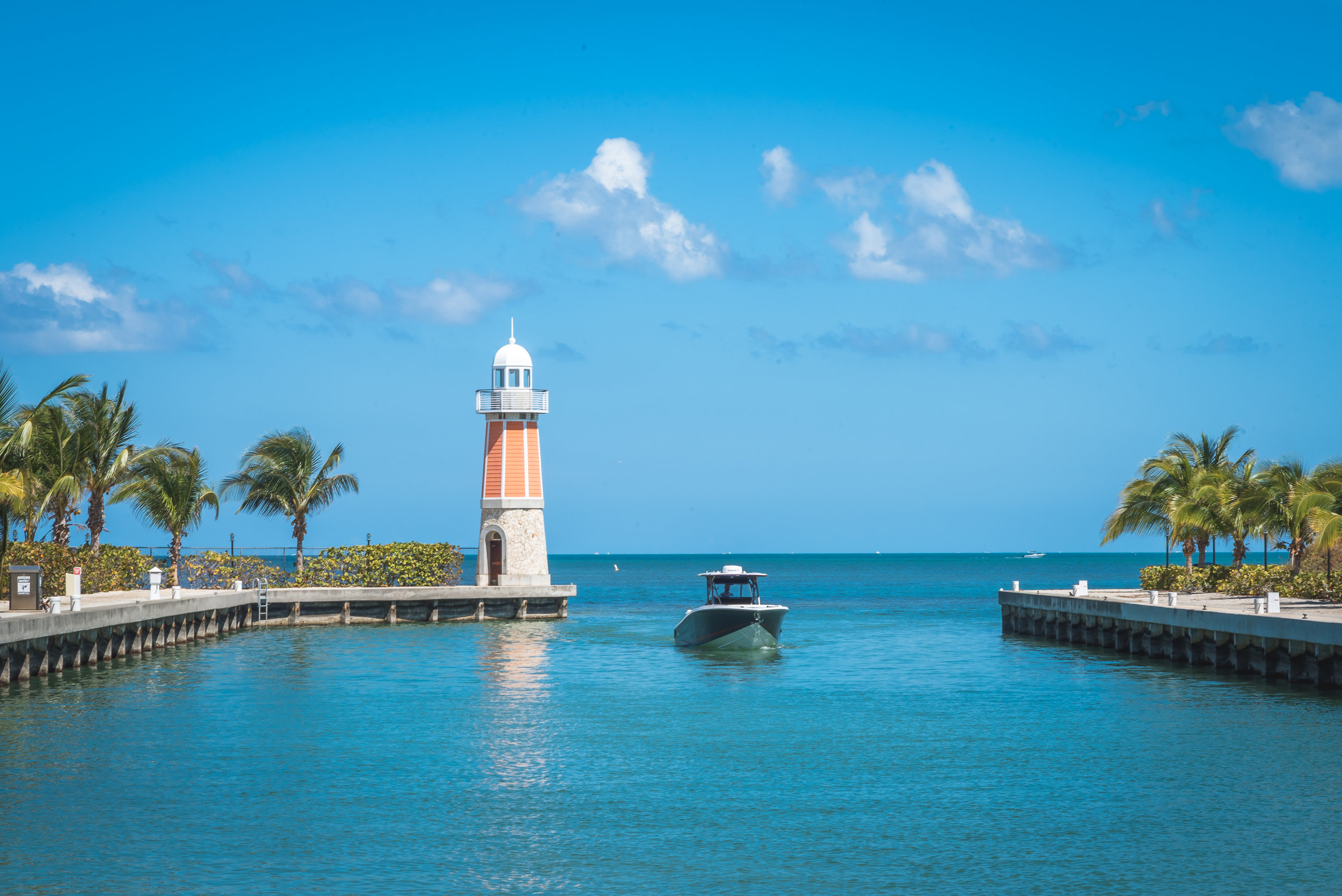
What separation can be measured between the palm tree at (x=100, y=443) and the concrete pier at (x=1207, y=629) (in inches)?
1399

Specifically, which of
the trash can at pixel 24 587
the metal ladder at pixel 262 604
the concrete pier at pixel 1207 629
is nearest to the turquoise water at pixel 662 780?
the concrete pier at pixel 1207 629

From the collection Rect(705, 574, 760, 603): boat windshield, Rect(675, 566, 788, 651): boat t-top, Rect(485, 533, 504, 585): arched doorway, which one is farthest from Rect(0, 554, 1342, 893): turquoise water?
Rect(485, 533, 504, 585): arched doorway

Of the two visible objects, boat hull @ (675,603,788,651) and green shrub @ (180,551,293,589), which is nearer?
boat hull @ (675,603,788,651)

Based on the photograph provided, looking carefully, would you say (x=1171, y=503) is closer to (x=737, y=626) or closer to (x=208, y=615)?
(x=737, y=626)

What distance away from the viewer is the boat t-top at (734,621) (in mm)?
43844

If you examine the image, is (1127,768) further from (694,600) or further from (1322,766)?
(694,600)

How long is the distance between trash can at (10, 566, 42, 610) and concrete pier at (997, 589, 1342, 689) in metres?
32.4

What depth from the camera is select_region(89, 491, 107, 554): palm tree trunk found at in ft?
154

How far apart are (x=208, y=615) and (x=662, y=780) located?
33165mm

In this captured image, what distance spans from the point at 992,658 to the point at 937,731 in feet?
60.6

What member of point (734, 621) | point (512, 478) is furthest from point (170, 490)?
point (734, 621)

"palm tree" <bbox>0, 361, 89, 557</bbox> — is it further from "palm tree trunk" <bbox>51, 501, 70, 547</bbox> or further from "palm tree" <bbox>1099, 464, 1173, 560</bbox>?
"palm tree" <bbox>1099, 464, 1173, 560</bbox>

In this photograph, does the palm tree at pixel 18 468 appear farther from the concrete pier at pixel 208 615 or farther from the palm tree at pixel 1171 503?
the palm tree at pixel 1171 503

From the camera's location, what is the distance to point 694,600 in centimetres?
9625
